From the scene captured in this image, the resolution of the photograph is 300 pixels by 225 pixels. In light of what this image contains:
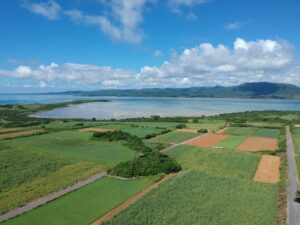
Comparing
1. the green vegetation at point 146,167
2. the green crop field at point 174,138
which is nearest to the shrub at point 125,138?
the green crop field at point 174,138

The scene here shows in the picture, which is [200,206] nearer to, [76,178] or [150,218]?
[150,218]

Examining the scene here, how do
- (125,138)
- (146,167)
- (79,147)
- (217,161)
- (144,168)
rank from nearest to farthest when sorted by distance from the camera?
(144,168) < (146,167) < (217,161) < (79,147) < (125,138)

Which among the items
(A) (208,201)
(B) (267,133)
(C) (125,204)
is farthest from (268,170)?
(B) (267,133)

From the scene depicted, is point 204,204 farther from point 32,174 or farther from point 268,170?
point 32,174

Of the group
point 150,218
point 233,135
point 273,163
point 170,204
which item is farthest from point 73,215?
point 233,135

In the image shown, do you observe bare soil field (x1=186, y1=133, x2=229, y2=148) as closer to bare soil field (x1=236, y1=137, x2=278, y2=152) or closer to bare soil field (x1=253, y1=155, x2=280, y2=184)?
bare soil field (x1=236, y1=137, x2=278, y2=152)

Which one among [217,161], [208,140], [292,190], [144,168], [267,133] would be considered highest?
[267,133]

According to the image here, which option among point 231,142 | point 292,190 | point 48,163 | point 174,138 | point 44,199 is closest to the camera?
point 44,199
